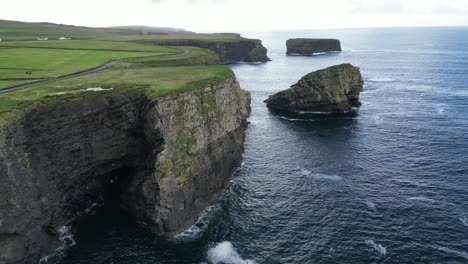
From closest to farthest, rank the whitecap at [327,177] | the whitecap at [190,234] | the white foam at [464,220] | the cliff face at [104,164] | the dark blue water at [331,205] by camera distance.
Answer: the cliff face at [104,164]
the dark blue water at [331,205]
the whitecap at [190,234]
the white foam at [464,220]
the whitecap at [327,177]

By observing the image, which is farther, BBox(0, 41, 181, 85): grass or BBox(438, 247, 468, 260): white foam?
BBox(0, 41, 181, 85): grass

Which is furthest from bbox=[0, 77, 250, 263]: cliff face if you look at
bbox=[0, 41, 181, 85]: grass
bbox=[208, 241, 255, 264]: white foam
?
bbox=[0, 41, 181, 85]: grass

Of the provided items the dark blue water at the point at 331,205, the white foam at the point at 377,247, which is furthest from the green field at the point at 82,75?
the white foam at the point at 377,247

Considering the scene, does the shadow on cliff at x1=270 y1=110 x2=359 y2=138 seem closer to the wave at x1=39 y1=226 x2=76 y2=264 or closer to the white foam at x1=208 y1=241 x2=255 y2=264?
the white foam at x1=208 y1=241 x2=255 y2=264

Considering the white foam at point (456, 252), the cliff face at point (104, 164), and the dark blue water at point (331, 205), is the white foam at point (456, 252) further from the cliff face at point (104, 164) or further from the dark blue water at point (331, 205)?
the cliff face at point (104, 164)

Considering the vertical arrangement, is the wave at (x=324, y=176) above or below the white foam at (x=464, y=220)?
above
